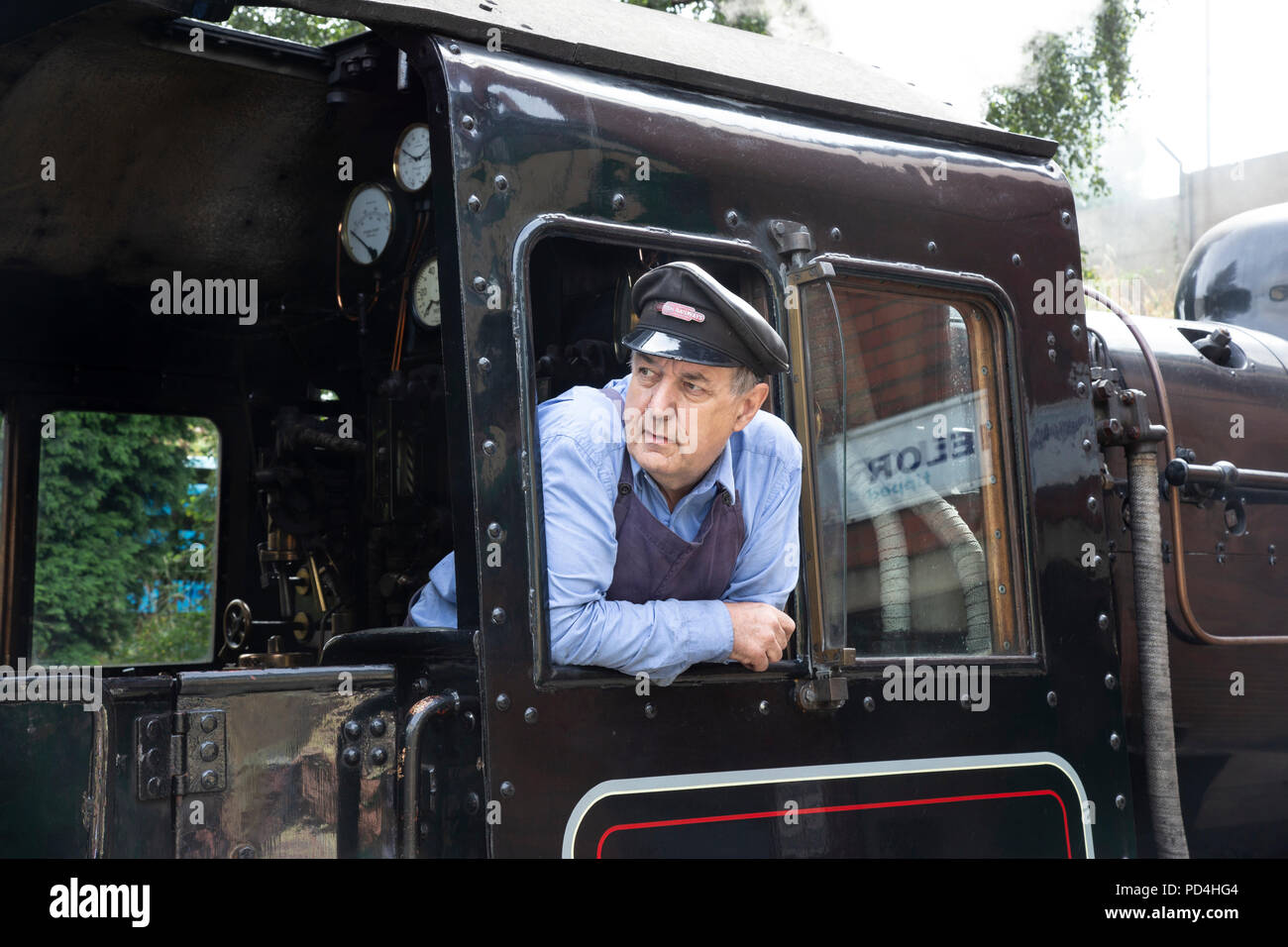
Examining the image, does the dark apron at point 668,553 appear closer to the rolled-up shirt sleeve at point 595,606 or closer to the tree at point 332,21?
the rolled-up shirt sleeve at point 595,606

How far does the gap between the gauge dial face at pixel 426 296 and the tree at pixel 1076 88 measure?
9.39 meters

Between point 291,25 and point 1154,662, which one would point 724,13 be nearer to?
point 291,25

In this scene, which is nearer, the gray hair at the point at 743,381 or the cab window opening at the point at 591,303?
the gray hair at the point at 743,381

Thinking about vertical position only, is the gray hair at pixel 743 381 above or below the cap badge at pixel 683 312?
below

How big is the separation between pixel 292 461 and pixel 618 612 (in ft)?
5.15

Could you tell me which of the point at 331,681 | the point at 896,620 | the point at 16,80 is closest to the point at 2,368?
the point at 16,80

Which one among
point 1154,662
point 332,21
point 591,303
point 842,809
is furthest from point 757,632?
point 332,21

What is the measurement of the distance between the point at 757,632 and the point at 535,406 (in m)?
0.52

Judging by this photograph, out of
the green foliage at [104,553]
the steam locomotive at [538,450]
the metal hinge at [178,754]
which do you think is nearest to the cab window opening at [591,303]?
the steam locomotive at [538,450]

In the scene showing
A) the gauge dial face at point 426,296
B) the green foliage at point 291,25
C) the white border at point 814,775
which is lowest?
the white border at point 814,775

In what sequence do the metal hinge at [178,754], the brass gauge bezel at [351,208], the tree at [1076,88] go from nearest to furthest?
1. the metal hinge at [178,754]
2. the brass gauge bezel at [351,208]
3. the tree at [1076,88]

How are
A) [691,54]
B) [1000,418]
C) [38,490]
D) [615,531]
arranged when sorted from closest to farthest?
[615,531]
[691,54]
[1000,418]
[38,490]

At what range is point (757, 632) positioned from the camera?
6.84ft

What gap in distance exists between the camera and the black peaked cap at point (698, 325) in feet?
6.64
